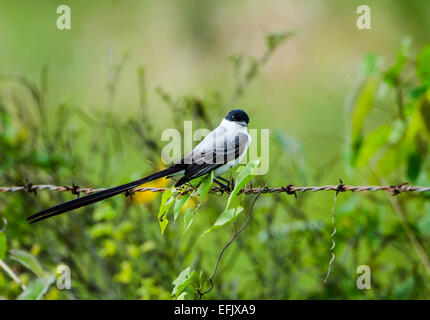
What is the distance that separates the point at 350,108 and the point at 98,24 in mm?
7760

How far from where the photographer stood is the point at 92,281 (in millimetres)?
4281

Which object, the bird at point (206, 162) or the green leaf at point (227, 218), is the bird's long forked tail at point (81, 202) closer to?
the bird at point (206, 162)

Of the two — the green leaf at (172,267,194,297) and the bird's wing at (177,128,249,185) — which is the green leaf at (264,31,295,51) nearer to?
the bird's wing at (177,128,249,185)

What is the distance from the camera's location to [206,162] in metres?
2.75

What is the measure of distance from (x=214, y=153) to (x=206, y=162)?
0.14 meters

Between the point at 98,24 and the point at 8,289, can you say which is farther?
the point at 98,24

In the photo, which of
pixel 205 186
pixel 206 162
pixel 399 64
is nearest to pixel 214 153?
pixel 206 162

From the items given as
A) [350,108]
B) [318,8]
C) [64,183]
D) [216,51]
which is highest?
[318,8]

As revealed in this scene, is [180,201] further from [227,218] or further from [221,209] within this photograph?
[221,209]

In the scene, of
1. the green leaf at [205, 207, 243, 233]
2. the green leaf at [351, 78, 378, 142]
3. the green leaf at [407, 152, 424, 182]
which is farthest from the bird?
the green leaf at [407, 152, 424, 182]

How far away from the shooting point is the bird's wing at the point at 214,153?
8.84 feet
